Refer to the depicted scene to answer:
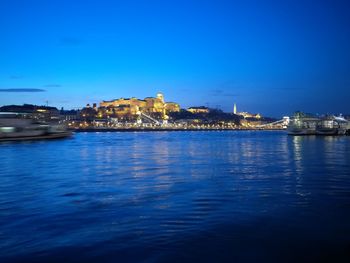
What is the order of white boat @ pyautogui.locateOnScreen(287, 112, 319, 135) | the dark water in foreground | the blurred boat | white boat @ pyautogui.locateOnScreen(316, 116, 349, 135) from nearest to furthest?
1. the dark water in foreground
2. the blurred boat
3. white boat @ pyautogui.locateOnScreen(316, 116, 349, 135)
4. white boat @ pyautogui.locateOnScreen(287, 112, 319, 135)

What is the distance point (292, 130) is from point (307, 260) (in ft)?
353

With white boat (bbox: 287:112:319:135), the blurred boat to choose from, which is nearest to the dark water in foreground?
the blurred boat

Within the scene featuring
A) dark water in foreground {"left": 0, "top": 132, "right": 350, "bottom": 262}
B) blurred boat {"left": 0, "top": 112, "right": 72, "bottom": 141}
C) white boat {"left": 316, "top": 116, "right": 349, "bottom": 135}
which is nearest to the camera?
dark water in foreground {"left": 0, "top": 132, "right": 350, "bottom": 262}

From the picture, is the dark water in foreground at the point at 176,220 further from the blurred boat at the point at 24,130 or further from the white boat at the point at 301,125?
the white boat at the point at 301,125

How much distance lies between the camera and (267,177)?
19.3 m

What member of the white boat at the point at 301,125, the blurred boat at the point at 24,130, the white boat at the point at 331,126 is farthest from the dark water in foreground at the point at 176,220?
the white boat at the point at 301,125

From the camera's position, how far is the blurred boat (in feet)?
241

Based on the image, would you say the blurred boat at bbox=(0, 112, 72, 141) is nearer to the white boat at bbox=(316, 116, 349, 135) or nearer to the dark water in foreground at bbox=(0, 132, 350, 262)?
the dark water in foreground at bbox=(0, 132, 350, 262)

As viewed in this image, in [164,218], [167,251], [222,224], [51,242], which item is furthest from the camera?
[164,218]

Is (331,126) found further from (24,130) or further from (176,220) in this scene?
(176,220)

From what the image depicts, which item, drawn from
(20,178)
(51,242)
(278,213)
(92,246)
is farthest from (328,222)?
(20,178)

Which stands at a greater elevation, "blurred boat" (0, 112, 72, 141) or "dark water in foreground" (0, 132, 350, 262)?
"blurred boat" (0, 112, 72, 141)

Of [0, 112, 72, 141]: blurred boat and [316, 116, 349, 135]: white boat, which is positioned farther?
[316, 116, 349, 135]: white boat

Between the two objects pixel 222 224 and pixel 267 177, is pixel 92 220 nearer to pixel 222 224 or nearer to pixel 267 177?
pixel 222 224
